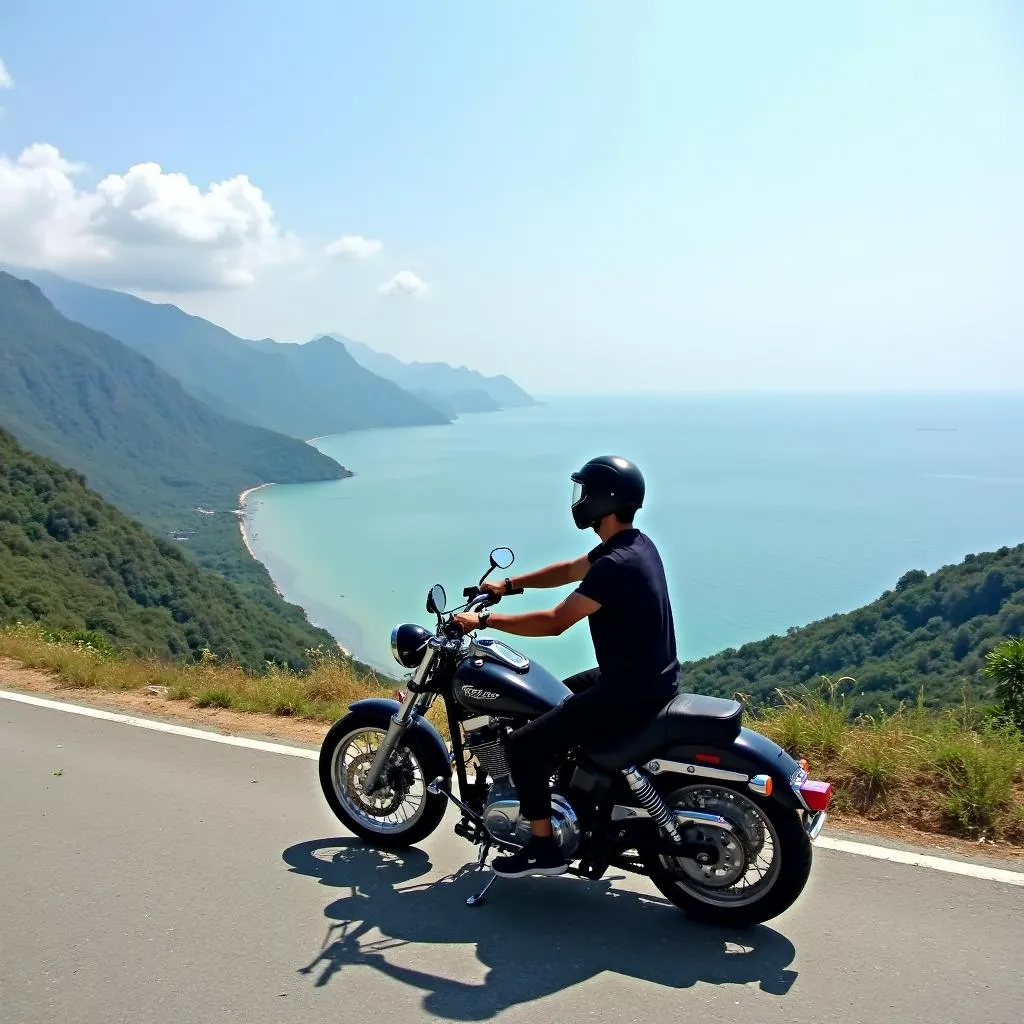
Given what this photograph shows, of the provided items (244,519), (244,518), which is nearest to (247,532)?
(244,519)

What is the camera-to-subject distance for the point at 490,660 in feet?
12.0

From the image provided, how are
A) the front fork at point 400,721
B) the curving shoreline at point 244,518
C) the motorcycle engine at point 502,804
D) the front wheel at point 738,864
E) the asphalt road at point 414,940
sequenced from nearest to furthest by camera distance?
the asphalt road at point 414,940 → the front wheel at point 738,864 → the motorcycle engine at point 502,804 → the front fork at point 400,721 → the curving shoreline at point 244,518

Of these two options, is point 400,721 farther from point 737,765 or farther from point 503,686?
point 737,765

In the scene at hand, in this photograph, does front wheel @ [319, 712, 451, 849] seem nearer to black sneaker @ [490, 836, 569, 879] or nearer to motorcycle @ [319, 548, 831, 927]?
motorcycle @ [319, 548, 831, 927]

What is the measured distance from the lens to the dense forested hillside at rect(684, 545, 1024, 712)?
87.8 feet

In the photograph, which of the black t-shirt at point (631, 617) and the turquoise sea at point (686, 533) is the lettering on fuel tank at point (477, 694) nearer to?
the black t-shirt at point (631, 617)

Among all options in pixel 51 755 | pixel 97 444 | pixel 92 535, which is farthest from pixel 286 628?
pixel 97 444

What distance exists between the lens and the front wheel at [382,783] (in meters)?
4.00

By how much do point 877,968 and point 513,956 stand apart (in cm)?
124

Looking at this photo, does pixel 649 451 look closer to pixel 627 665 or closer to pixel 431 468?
pixel 431 468

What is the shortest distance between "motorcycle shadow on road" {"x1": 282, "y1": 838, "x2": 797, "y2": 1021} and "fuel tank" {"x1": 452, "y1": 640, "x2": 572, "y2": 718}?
77 cm

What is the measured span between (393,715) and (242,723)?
8.70ft

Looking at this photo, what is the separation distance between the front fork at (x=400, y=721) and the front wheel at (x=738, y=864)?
1128mm

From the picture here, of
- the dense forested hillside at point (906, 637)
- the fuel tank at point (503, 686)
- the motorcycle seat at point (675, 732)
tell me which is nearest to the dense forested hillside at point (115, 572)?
the dense forested hillside at point (906, 637)
